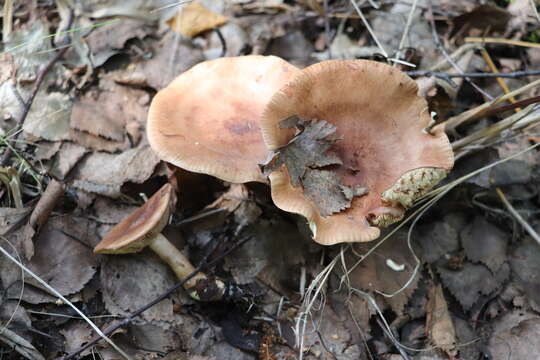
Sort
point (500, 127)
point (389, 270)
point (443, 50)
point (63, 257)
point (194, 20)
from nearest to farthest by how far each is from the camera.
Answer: point (63, 257), point (500, 127), point (389, 270), point (443, 50), point (194, 20)

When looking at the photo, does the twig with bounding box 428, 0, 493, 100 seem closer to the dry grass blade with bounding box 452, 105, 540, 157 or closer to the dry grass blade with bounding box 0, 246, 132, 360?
the dry grass blade with bounding box 452, 105, 540, 157

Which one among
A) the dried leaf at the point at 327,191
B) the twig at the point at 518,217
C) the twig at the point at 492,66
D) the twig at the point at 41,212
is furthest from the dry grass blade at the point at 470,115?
the twig at the point at 41,212

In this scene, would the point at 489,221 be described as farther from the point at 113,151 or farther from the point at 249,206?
the point at 113,151

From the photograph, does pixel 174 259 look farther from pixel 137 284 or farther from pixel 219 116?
pixel 219 116

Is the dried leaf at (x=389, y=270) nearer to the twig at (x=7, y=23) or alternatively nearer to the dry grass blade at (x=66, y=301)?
the dry grass blade at (x=66, y=301)

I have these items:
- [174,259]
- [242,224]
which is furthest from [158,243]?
[242,224]

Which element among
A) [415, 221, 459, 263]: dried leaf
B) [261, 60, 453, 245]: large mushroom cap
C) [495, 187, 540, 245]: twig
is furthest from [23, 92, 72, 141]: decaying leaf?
[495, 187, 540, 245]: twig

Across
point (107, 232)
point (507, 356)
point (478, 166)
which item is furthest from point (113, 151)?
point (507, 356)

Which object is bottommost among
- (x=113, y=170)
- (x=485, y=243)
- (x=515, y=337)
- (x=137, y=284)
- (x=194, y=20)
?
(x=515, y=337)

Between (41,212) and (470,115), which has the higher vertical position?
(470,115)
